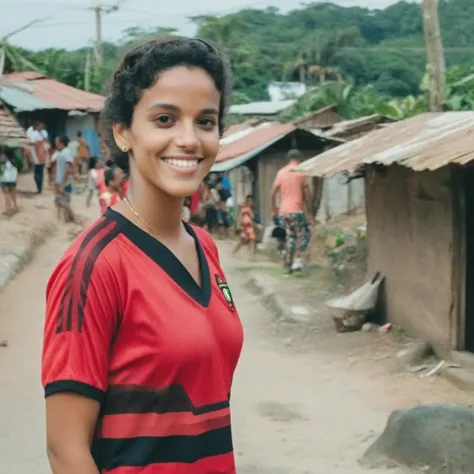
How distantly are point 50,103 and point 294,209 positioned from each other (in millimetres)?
14220

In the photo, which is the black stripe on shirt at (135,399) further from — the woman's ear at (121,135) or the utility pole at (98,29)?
the utility pole at (98,29)

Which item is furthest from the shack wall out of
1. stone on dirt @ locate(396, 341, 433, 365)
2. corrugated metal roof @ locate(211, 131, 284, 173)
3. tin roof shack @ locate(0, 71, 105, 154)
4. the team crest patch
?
tin roof shack @ locate(0, 71, 105, 154)

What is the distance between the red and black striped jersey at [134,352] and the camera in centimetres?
173

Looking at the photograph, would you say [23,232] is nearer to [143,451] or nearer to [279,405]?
[279,405]

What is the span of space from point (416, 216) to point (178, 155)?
285 inches

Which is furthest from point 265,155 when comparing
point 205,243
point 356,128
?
point 205,243

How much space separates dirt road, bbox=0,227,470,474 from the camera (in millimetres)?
6078

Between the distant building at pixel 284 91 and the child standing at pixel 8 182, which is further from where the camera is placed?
the distant building at pixel 284 91

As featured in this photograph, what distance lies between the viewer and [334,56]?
55.3 metres

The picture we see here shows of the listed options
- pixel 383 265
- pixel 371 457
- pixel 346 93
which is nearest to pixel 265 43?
pixel 346 93

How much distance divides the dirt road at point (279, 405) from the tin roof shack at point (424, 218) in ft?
2.71

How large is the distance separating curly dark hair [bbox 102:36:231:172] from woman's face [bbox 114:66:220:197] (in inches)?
0.6

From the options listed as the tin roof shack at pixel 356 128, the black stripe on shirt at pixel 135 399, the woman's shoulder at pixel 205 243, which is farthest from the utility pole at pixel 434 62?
the black stripe on shirt at pixel 135 399

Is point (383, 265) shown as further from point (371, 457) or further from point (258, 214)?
point (258, 214)
